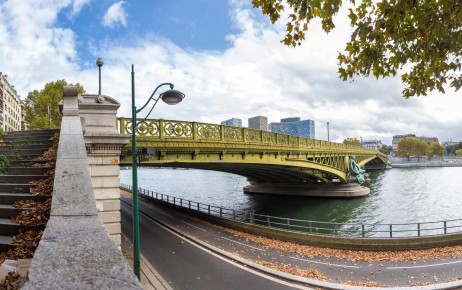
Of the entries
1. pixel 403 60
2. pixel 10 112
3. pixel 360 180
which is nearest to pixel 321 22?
pixel 403 60

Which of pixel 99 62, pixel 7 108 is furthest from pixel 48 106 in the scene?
pixel 7 108

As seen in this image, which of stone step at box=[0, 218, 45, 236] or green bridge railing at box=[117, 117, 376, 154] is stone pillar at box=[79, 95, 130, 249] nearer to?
green bridge railing at box=[117, 117, 376, 154]

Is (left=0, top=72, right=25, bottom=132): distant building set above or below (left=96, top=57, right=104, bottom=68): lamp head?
above

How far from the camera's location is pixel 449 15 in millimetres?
5461

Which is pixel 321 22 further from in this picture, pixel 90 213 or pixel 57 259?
pixel 57 259

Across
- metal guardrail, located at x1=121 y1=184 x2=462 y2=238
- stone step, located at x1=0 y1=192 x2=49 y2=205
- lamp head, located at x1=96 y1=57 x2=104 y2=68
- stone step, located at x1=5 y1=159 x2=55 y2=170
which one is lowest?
metal guardrail, located at x1=121 y1=184 x2=462 y2=238

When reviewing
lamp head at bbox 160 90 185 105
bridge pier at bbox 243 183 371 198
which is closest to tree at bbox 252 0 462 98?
lamp head at bbox 160 90 185 105

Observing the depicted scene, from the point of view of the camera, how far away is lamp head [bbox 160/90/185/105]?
947cm

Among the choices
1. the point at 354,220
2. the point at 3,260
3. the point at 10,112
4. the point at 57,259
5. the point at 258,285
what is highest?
the point at 10,112

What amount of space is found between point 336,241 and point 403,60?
1239cm

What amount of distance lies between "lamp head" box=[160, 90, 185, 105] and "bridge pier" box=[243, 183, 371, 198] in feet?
118

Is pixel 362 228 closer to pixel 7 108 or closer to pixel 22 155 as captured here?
pixel 22 155

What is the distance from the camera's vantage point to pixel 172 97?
959 cm

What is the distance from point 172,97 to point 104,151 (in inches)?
164
